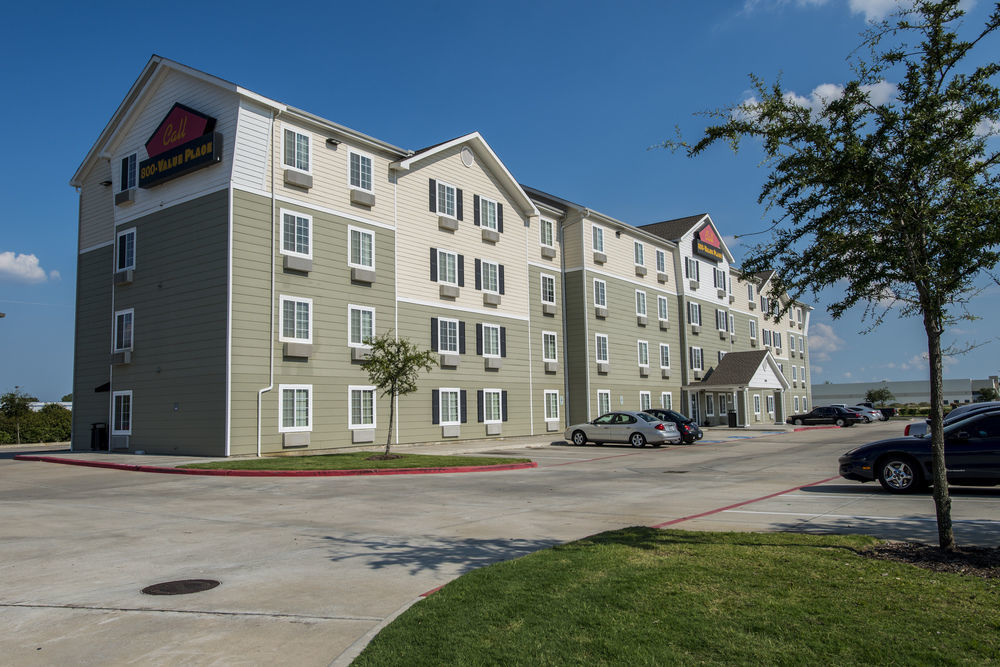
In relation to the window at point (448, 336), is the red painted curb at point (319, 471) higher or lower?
lower

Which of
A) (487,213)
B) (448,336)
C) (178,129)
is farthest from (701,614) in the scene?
(487,213)

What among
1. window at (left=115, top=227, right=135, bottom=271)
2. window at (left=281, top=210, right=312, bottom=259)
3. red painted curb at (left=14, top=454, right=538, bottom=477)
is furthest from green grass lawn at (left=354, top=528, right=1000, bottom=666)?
window at (left=115, top=227, right=135, bottom=271)

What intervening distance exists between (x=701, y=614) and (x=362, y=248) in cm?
2516

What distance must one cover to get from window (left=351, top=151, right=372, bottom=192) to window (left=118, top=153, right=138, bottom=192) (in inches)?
338

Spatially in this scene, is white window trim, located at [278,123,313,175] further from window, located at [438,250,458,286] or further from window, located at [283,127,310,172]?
window, located at [438,250,458,286]

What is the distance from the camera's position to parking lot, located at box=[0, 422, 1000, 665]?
570 centimetres

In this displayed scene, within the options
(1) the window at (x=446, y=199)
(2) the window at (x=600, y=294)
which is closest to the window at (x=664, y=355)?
(2) the window at (x=600, y=294)

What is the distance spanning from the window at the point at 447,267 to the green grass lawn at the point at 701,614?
1018 inches

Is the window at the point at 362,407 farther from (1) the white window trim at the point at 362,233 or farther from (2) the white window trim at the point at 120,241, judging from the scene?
(2) the white window trim at the point at 120,241

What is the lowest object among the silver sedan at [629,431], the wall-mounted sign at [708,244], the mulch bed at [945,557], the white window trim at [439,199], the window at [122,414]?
the mulch bed at [945,557]

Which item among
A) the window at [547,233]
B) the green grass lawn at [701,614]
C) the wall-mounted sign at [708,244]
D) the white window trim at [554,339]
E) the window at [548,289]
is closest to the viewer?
the green grass lawn at [701,614]

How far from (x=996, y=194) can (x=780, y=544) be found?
14.0ft

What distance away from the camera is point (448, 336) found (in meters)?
32.8

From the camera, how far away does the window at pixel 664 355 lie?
161 feet
